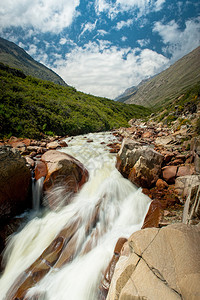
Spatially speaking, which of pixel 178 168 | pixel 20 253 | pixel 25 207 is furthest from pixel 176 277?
pixel 25 207

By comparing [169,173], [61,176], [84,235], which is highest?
[61,176]

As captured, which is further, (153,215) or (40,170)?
(40,170)

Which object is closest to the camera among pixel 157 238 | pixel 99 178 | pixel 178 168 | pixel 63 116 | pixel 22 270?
pixel 157 238

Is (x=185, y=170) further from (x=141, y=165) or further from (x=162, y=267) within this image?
(x=162, y=267)

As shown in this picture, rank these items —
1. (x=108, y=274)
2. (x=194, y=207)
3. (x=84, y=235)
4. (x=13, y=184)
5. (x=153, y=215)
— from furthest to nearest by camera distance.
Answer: (x=13, y=184)
(x=153, y=215)
(x=84, y=235)
(x=108, y=274)
(x=194, y=207)

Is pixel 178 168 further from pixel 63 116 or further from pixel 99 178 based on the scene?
pixel 63 116

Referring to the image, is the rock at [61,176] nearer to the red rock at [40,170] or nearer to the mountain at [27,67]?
the red rock at [40,170]

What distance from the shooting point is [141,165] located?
20.4ft

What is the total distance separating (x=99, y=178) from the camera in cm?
703

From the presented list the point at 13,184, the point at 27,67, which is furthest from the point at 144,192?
the point at 27,67

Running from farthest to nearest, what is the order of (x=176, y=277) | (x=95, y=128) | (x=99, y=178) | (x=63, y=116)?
(x=95, y=128), (x=63, y=116), (x=99, y=178), (x=176, y=277)

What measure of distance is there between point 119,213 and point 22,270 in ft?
11.3

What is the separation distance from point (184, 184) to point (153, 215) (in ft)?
6.05

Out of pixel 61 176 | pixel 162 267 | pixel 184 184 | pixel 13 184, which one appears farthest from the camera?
pixel 61 176
